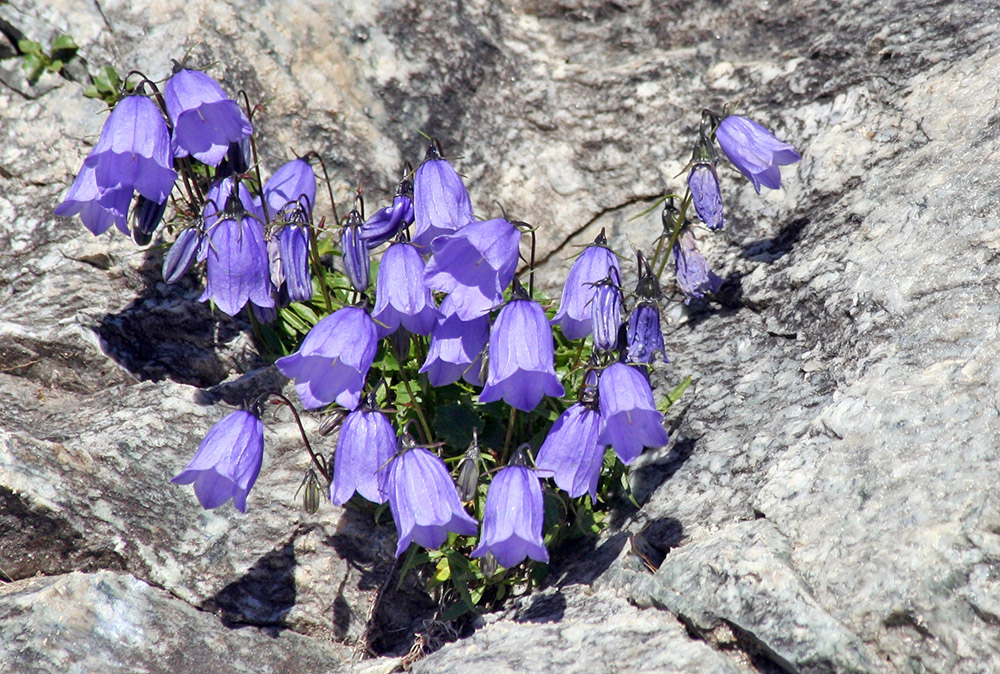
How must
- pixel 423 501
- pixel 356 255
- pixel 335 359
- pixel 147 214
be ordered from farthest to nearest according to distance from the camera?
1. pixel 147 214
2. pixel 356 255
3. pixel 335 359
4. pixel 423 501

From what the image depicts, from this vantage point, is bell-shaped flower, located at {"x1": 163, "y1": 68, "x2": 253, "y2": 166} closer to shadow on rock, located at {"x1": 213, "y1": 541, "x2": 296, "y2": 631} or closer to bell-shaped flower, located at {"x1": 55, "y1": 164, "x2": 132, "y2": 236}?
bell-shaped flower, located at {"x1": 55, "y1": 164, "x2": 132, "y2": 236}

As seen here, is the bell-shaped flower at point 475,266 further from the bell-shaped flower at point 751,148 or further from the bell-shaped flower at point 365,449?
the bell-shaped flower at point 751,148

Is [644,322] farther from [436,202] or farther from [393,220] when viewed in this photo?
[393,220]

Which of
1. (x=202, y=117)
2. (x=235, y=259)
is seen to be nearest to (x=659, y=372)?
(x=235, y=259)

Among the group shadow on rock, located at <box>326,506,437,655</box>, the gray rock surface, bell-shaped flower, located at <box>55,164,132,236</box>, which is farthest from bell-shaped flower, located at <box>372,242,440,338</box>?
bell-shaped flower, located at <box>55,164,132,236</box>

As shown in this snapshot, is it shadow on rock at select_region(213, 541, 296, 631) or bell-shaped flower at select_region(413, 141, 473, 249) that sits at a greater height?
bell-shaped flower at select_region(413, 141, 473, 249)
